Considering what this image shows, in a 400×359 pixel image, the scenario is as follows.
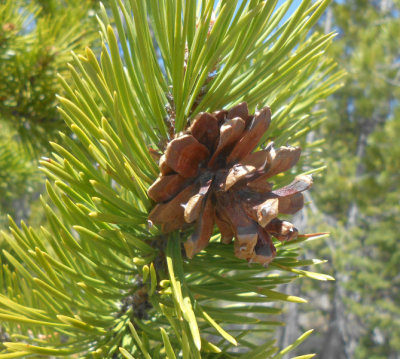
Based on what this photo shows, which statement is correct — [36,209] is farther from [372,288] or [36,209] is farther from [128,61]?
[372,288]

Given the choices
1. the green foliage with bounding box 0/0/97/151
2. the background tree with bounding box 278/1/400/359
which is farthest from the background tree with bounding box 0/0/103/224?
the background tree with bounding box 278/1/400/359

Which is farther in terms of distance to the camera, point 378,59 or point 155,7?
point 378,59

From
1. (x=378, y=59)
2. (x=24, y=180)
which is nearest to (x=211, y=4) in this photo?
(x=24, y=180)

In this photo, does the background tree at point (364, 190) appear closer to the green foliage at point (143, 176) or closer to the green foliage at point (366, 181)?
the green foliage at point (366, 181)

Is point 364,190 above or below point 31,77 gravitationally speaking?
below

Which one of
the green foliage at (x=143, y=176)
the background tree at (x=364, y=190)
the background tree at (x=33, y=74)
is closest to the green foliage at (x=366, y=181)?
the background tree at (x=364, y=190)

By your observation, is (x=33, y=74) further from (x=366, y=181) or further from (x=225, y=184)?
(x=366, y=181)

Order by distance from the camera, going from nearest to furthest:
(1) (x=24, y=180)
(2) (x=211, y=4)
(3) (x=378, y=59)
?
(2) (x=211, y=4)
(1) (x=24, y=180)
(3) (x=378, y=59)

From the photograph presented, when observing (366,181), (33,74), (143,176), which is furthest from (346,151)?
(143,176)
